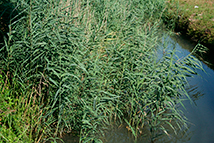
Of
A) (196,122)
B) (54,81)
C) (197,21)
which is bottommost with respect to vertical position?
(196,122)

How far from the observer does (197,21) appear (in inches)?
363

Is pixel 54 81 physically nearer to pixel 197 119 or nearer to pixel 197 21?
pixel 197 119

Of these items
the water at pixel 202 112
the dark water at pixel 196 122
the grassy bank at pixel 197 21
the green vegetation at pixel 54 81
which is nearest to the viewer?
the green vegetation at pixel 54 81

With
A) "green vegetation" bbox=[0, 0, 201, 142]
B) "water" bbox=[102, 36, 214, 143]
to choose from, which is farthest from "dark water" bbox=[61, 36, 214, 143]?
"green vegetation" bbox=[0, 0, 201, 142]

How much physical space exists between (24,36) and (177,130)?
11.2ft

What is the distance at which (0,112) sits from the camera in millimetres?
3021

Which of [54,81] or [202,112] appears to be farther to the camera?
[202,112]

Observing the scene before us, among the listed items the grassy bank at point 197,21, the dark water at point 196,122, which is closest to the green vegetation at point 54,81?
the dark water at point 196,122

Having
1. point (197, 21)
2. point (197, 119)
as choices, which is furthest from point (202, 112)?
point (197, 21)

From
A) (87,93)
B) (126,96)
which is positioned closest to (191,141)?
(126,96)

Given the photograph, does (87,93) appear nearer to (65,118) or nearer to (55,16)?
(65,118)

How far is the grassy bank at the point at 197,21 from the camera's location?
8297 mm

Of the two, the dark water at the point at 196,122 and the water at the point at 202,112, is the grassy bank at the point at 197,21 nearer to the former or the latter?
the water at the point at 202,112

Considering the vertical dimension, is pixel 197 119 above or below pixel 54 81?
below
